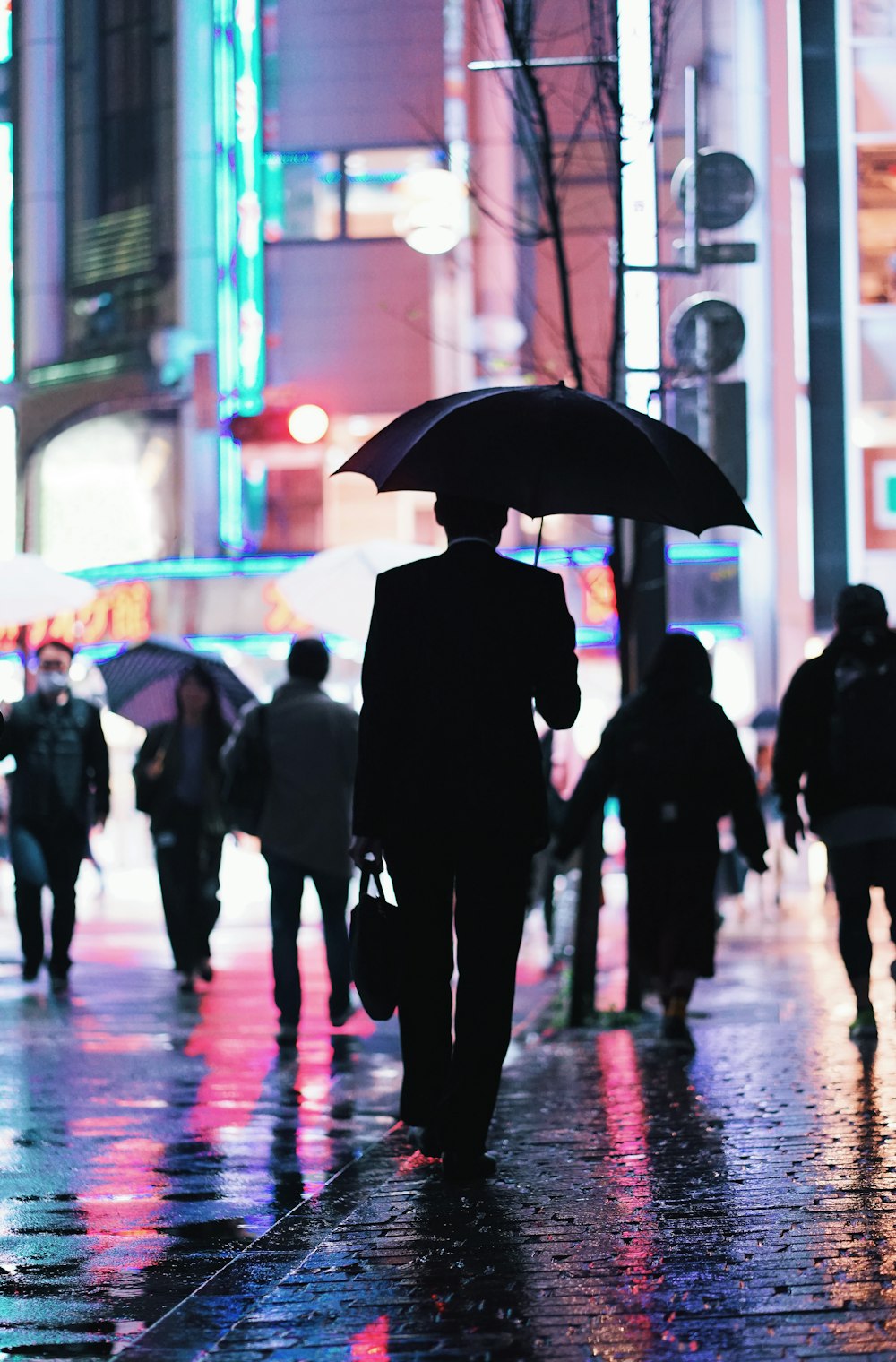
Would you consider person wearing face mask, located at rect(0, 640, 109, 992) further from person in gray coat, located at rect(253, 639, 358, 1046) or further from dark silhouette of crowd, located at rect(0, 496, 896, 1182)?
person in gray coat, located at rect(253, 639, 358, 1046)

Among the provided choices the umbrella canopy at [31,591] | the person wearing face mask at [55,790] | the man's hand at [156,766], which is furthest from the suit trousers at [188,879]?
Result: the umbrella canopy at [31,591]

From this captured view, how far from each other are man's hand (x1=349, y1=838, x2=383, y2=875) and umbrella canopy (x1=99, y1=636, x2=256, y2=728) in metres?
7.34

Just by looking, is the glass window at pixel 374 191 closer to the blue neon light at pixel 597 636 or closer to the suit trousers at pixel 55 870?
the blue neon light at pixel 597 636

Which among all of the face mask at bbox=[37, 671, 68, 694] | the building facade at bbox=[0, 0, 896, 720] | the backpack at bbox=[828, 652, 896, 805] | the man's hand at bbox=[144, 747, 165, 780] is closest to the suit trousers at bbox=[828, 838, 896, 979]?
the backpack at bbox=[828, 652, 896, 805]

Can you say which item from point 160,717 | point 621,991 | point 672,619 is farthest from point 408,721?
point 672,619

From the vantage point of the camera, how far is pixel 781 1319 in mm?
4391

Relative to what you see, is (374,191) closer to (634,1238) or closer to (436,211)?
(436,211)

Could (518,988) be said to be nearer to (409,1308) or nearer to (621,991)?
(621,991)

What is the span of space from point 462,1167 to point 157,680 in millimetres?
8872

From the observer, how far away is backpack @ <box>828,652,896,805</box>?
30.0ft

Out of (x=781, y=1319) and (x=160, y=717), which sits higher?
Answer: (x=160, y=717)

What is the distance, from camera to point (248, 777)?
1068cm

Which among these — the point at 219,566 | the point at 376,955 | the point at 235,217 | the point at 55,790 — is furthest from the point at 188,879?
the point at 235,217

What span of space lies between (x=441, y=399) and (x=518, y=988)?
7998mm
